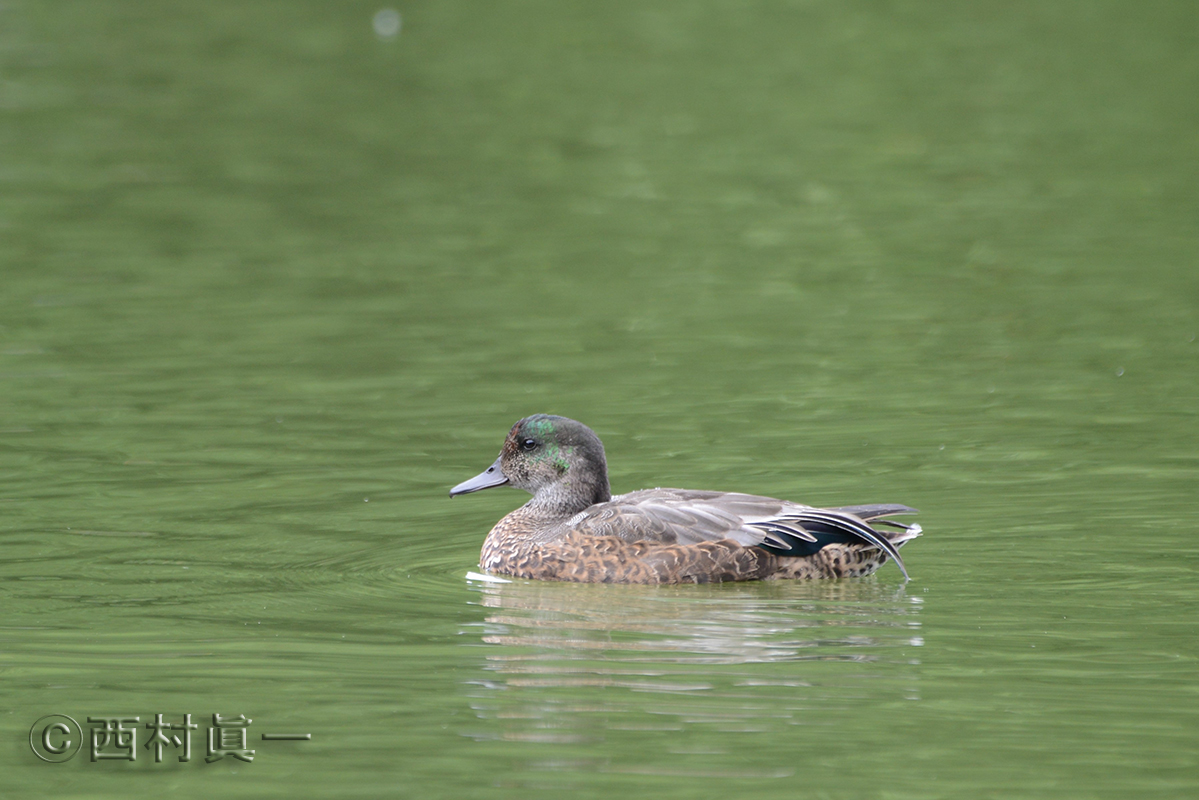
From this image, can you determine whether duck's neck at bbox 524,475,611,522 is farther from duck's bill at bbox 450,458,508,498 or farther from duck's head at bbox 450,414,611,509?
duck's bill at bbox 450,458,508,498

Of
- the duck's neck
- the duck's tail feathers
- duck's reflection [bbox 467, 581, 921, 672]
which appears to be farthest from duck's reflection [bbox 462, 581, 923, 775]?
the duck's neck

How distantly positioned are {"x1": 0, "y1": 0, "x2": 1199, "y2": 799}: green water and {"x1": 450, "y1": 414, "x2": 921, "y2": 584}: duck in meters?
0.15

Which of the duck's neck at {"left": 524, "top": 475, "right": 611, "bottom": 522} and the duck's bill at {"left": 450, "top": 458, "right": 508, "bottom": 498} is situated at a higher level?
the duck's bill at {"left": 450, "top": 458, "right": 508, "bottom": 498}

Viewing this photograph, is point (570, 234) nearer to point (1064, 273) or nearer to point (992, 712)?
point (1064, 273)

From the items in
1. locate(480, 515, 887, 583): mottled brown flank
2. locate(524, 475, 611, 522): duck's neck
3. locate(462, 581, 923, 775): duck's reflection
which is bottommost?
locate(462, 581, 923, 775): duck's reflection

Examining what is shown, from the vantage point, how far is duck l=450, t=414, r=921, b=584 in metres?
9.35

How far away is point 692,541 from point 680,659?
1.54 metres

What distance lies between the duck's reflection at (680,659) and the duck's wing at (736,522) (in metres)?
0.24

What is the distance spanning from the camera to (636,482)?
11.3 meters

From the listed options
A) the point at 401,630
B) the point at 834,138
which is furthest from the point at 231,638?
the point at 834,138

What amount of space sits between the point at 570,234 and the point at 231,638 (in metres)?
11.4

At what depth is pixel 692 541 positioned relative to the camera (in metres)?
9.43

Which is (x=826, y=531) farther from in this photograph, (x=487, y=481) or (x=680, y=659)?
(x=487, y=481)

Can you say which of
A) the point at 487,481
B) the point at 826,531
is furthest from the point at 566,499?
the point at 826,531
